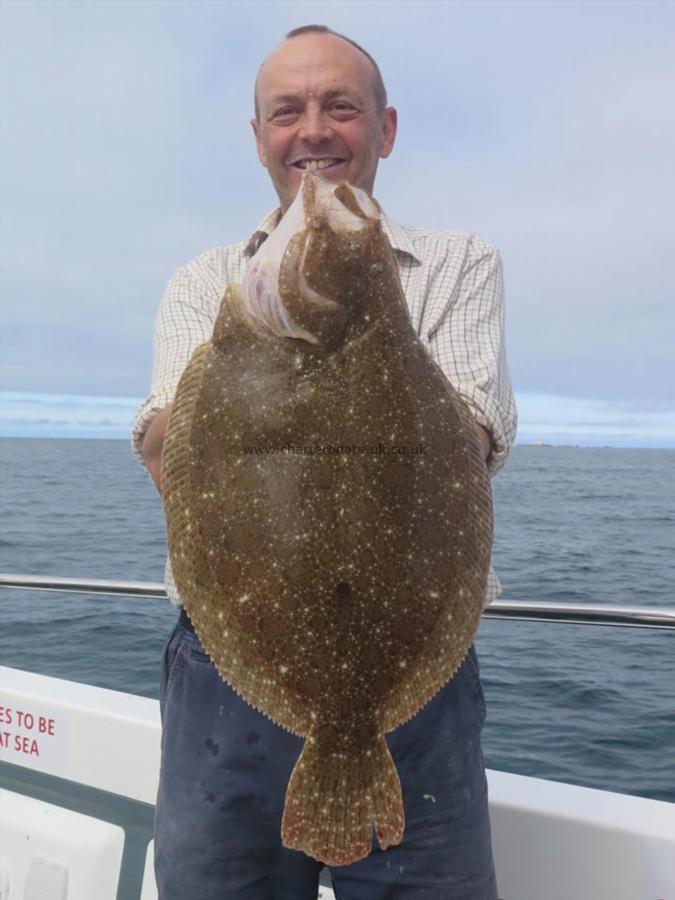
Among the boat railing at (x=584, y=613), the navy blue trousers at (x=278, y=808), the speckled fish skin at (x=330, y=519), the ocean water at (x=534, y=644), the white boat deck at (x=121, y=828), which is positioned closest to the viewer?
the speckled fish skin at (x=330, y=519)

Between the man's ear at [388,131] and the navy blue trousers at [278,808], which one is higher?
the man's ear at [388,131]

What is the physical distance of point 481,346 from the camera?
2.11 meters

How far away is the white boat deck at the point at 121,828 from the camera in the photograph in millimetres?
2709

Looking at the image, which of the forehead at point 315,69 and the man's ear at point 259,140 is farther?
the man's ear at point 259,140

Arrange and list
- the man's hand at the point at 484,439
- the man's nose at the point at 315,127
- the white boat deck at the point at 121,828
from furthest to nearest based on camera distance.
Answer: the white boat deck at the point at 121,828 < the man's nose at the point at 315,127 < the man's hand at the point at 484,439

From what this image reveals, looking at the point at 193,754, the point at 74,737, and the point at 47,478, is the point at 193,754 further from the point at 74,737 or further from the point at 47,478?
the point at 47,478

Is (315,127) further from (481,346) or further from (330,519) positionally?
(330,519)

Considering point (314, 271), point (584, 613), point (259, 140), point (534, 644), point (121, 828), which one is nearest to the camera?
point (314, 271)

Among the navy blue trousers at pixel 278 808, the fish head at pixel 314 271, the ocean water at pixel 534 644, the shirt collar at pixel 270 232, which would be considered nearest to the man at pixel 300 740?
the navy blue trousers at pixel 278 808

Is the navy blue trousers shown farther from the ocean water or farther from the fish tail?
the ocean water

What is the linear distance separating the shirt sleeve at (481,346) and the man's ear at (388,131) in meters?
0.36

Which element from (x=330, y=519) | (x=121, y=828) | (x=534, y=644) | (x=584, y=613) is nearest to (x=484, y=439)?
(x=330, y=519)

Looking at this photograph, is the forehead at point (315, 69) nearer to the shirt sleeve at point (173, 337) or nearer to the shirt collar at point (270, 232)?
the shirt collar at point (270, 232)

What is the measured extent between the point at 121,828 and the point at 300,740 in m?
1.81
